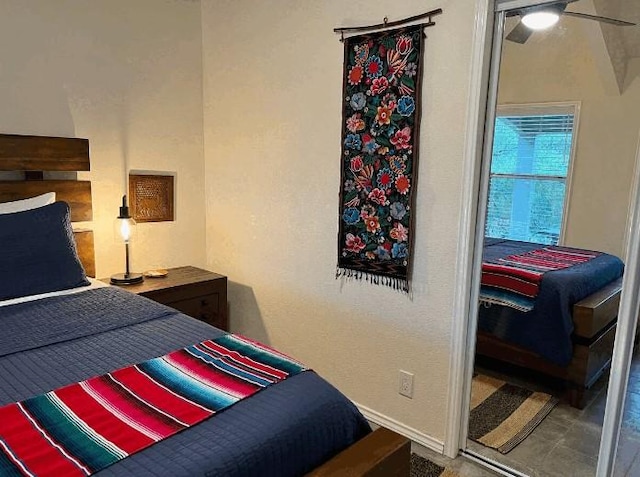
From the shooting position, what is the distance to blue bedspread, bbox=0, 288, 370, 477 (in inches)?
41.8

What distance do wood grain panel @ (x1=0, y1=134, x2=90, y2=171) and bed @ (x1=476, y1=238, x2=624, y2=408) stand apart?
2091 mm

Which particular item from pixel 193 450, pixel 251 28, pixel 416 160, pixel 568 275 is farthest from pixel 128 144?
pixel 568 275

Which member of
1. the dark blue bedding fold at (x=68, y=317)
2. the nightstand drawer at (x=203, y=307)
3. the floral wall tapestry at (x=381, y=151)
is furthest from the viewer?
the nightstand drawer at (x=203, y=307)

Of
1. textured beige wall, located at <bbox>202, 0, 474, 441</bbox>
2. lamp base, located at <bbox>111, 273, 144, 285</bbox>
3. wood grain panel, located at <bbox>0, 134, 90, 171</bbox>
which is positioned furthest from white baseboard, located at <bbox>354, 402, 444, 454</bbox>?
wood grain panel, located at <bbox>0, 134, 90, 171</bbox>

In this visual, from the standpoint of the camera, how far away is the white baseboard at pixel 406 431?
2.24 meters

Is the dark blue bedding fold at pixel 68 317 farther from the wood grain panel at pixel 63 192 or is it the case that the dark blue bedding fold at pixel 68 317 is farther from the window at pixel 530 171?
the window at pixel 530 171

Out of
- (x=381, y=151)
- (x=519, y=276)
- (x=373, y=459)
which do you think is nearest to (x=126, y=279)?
(x=381, y=151)

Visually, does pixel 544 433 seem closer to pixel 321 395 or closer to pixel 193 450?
pixel 321 395

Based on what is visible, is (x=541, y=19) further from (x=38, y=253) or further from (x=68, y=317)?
(x=38, y=253)

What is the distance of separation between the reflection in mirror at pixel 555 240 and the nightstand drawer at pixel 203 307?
1483mm

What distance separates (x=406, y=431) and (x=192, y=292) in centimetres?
135

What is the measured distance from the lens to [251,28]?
9.14ft

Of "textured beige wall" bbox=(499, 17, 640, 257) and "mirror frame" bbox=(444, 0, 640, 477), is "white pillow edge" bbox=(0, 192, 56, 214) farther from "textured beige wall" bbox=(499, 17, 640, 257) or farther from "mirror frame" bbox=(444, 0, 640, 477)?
"textured beige wall" bbox=(499, 17, 640, 257)

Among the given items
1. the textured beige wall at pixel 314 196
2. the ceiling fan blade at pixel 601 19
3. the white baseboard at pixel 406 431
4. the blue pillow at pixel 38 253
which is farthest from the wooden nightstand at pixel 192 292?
the ceiling fan blade at pixel 601 19
